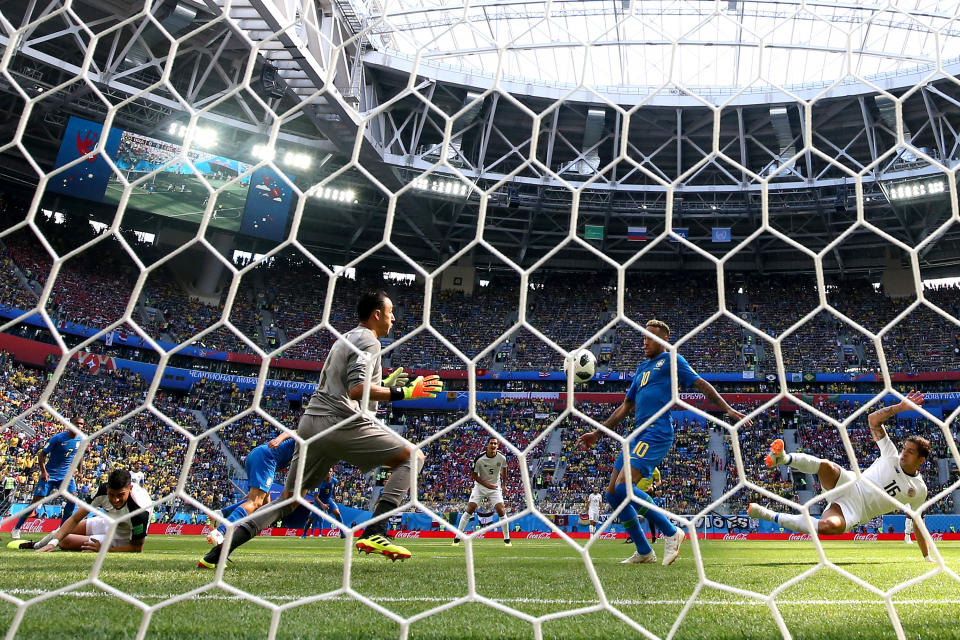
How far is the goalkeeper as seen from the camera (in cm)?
288

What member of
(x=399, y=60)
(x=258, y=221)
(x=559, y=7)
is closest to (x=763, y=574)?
(x=559, y=7)

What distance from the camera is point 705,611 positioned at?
230cm

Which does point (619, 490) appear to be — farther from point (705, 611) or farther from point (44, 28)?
point (44, 28)

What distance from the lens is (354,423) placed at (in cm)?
289

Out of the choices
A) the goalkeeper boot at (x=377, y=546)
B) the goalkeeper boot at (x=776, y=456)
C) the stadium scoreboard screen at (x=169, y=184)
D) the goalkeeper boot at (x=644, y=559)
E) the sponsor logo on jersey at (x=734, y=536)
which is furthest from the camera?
the stadium scoreboard screen at (x=169, y=184)

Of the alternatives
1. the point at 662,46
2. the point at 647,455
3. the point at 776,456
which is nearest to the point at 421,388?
the point at 647,455

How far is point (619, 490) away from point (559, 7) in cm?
1490

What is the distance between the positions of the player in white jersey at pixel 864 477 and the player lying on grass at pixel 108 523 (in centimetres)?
445

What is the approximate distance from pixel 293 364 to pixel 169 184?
271 inches

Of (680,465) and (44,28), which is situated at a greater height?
(44,28)

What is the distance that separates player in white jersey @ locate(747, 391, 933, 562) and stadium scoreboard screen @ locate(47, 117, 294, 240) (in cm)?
1609

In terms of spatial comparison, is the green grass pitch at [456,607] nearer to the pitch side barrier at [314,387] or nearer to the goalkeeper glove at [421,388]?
the goalkeeper glove at [421,388]

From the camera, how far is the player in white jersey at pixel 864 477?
3.99m

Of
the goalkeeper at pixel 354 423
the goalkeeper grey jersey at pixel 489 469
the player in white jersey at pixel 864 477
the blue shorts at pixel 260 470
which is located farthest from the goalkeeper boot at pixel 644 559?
the goalkeeper grey jersey at pixel 489 469
